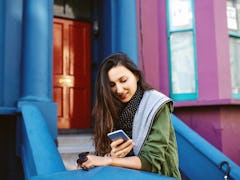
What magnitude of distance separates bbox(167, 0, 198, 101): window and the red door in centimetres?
166

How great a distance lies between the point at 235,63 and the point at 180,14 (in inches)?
51.5

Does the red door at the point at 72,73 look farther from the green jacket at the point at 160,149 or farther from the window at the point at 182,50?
the green jacket at the point at 160,149

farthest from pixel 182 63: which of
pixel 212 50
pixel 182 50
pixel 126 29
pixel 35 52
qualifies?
pixel 35 52

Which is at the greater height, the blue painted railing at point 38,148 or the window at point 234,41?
the window at point 234,41

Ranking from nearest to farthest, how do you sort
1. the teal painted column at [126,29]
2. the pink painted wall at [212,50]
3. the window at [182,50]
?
the teal painted column at [126,29], the pink painted wall at [212,50], the window at [182,50]

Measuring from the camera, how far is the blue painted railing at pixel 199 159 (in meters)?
3.53

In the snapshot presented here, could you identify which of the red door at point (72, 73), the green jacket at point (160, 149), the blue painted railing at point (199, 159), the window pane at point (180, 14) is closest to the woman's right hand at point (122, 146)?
the green jacket at point (160, 149)

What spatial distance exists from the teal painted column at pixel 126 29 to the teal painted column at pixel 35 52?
4.05 ft

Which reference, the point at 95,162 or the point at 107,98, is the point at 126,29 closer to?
the point at 107,98

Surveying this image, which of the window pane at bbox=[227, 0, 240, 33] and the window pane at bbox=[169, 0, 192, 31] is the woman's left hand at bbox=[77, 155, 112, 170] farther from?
the window pane at bbox=[227, 0, 240, 33]

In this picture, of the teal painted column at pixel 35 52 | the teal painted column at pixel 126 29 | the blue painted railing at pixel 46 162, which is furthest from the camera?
the teal painted column at pixel 126 29

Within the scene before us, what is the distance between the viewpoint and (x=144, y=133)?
1.77 meters

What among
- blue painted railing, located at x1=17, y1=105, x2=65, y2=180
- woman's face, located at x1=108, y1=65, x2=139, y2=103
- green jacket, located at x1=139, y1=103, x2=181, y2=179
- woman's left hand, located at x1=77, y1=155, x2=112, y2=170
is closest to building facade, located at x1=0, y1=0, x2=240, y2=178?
blue painted railing, located at x1=17, y1=105, x2=65, y2=180

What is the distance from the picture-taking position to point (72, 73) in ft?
19.8
